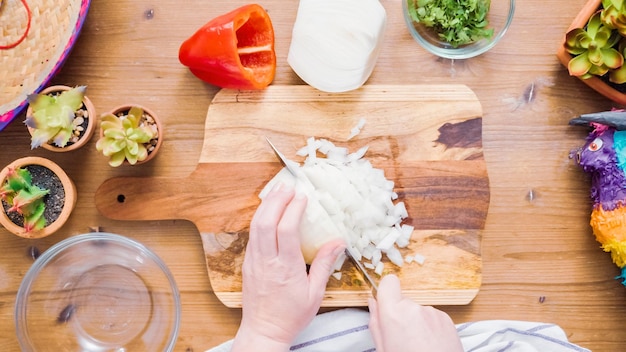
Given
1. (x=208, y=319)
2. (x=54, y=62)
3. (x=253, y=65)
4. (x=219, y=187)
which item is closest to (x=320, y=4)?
(x=253, y=65)

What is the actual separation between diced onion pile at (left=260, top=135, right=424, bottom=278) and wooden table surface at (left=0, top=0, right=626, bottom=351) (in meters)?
0.18

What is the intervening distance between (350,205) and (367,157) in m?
0.11

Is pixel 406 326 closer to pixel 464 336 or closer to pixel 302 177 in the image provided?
pixel 464 336

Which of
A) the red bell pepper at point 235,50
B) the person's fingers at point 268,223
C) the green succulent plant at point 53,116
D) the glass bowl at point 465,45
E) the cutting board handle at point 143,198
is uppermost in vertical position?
the glass bowl at point 465,45

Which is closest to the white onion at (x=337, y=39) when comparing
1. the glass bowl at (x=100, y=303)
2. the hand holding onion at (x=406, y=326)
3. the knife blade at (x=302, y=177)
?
the knife blade at (x=302, y=177)

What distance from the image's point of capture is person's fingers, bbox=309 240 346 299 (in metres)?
1.10

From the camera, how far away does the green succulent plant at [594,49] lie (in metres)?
1.09

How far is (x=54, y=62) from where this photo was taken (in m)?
1.10

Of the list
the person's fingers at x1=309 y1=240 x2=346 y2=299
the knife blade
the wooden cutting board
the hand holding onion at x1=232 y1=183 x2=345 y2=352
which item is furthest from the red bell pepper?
the person's fingers at x1=309 y1=240 x2=346 y2=299

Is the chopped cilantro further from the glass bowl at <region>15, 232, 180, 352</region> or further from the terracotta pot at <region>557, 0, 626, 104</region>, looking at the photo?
the glass bowl at <region>15, 232, 180, 352</region>

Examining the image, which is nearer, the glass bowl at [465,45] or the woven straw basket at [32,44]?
the woven straw basket at [32,44]

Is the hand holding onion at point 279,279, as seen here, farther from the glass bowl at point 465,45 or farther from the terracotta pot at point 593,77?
the terracotta pot at point 593,77

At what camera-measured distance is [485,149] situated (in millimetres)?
1215

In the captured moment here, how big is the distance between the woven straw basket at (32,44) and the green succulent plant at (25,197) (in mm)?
120
